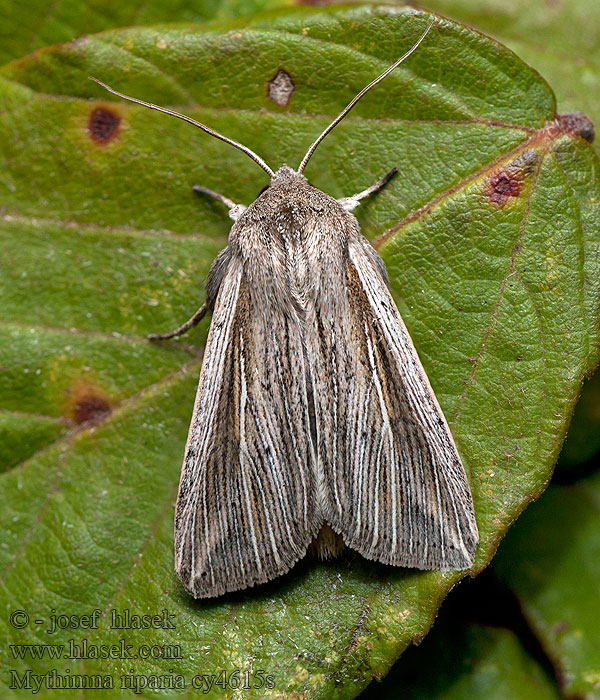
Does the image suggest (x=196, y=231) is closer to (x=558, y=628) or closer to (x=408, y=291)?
(x=408, y=291)

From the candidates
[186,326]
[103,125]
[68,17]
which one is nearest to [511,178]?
[186,326]

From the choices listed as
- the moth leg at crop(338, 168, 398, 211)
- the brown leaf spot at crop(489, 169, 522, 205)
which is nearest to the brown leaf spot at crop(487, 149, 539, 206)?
the brown leaf spot at crop(489, 169, 522, 205)

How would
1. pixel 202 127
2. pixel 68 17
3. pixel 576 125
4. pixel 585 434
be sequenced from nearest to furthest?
pixel 576 125, pixel 202 127, pixel 585 434, pixel 68 17

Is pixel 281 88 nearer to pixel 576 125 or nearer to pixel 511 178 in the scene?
pixel 511 178

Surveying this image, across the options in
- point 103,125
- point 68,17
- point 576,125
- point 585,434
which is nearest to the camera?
point 576,125

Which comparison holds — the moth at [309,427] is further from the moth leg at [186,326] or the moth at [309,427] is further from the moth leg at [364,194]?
the moth leg at [186,326]

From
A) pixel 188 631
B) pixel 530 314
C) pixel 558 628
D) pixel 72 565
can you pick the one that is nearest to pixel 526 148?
pixel 530 314

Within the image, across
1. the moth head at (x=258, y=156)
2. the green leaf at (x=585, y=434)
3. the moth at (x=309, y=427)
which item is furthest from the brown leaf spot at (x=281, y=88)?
the green leaf at (x=585, y=434)

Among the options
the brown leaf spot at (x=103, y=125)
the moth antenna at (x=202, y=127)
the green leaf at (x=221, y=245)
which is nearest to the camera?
the green leaf at (x=221, y=245)
